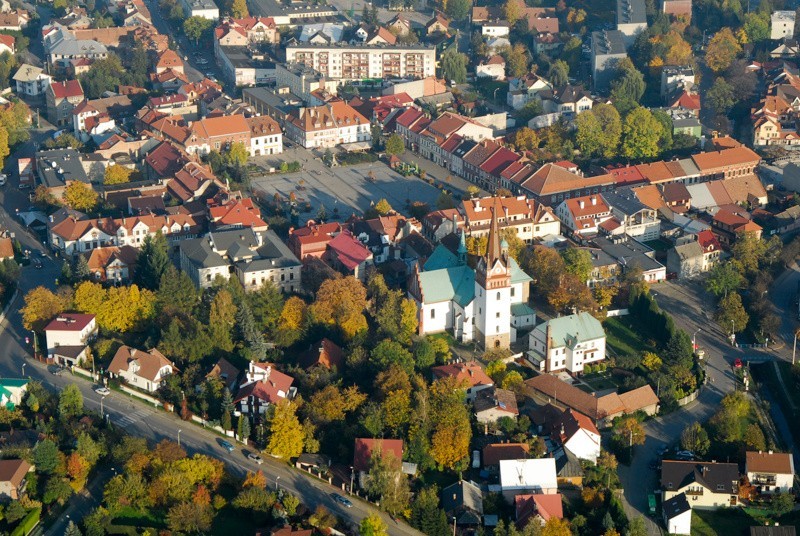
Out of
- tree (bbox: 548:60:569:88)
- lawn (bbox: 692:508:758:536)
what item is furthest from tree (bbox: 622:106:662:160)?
lawn (bbox: 692:508:758:536)

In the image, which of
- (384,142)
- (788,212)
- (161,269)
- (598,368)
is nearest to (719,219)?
(788,212)

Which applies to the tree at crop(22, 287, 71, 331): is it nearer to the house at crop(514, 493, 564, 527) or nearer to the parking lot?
the parking lot

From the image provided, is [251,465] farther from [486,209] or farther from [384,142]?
[384,142]

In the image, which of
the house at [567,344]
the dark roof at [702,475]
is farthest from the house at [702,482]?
the house at [567,344]

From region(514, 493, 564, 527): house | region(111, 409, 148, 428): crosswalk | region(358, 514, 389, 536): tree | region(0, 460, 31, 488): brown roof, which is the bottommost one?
region(514, 493, 564, 527): house

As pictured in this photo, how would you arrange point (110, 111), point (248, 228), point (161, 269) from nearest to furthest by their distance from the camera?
point (161, 269) → point (248, 228) → point (110, 111)
